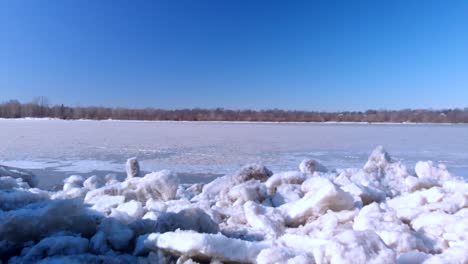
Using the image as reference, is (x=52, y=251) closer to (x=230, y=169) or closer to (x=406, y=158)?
(x=230, y=169)

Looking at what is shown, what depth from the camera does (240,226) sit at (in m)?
3.16

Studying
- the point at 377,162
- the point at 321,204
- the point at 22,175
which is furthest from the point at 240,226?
the point at 22,175

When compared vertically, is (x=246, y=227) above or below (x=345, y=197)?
Answer: below

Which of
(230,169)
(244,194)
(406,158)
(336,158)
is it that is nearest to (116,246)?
(244,194)

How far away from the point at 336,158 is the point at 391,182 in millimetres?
4668

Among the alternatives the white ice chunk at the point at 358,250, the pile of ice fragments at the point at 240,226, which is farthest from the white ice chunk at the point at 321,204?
the white ice chunk at the point at 358,250

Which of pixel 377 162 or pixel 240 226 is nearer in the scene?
pixel 240 226

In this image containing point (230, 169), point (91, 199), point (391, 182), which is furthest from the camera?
point (230, 169)

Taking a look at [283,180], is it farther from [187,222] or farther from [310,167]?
[187,222]

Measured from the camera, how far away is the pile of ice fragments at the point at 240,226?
2.25 meters

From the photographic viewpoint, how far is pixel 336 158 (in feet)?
31.7

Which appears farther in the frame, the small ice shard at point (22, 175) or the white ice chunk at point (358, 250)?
the small ice shard at point (22, 175)

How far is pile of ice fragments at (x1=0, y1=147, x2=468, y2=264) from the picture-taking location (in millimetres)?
2250

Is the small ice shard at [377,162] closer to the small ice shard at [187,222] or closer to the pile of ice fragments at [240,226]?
the pile of ice fragments at [240,226]
